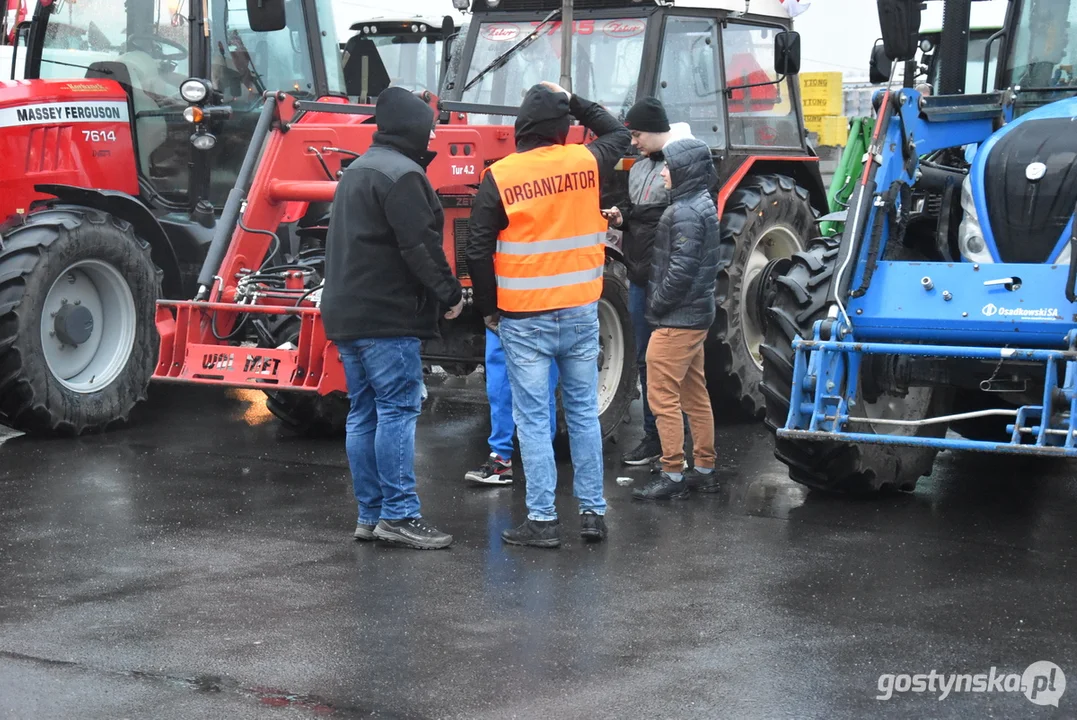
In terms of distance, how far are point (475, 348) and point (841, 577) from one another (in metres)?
3.18

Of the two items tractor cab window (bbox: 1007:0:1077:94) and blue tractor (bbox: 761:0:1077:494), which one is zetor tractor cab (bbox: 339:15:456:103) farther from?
blue tractor (bbox: 761:0:1077:494)

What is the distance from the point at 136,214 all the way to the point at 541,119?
3.94 meters

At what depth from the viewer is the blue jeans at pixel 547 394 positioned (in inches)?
251

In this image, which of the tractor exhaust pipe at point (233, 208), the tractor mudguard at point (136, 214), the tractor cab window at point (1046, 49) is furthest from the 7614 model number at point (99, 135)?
the tractor cab window at point (1046, 49)

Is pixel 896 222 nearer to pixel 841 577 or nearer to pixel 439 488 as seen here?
pixel 841 577

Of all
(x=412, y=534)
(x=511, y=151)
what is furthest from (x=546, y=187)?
(x=511, y=151)

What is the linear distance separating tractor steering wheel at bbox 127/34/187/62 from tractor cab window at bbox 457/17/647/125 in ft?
6.06

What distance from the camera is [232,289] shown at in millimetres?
8445

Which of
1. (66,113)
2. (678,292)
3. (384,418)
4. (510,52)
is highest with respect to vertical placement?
(510,52)

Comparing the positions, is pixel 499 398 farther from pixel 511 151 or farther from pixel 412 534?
pixel 511 151

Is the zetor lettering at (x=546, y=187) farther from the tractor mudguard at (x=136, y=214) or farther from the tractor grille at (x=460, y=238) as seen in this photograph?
the tractor mudguard at (x=136, y=214)

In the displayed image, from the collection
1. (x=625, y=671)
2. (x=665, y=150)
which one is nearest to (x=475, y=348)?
(x=665, y=150)

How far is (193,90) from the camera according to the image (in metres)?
9.17

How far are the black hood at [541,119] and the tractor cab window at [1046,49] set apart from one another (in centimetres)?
294
